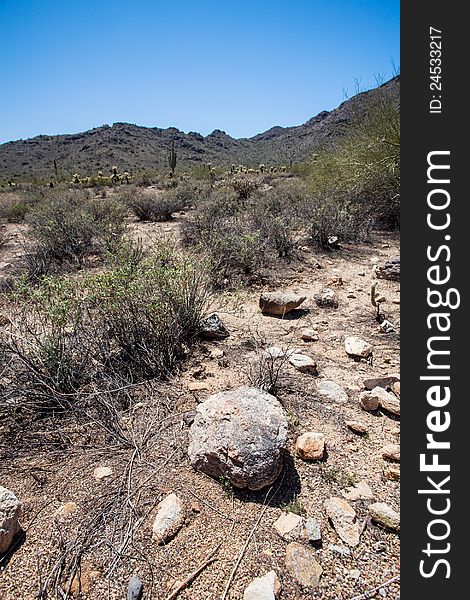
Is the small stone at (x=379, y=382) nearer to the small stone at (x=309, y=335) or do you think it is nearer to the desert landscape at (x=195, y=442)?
the desert landscape at (x=195, y=442)

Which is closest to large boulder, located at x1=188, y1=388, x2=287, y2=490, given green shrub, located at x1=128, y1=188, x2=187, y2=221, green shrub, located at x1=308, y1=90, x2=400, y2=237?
green shrub, located at x1=308, y1=90, x2=400, y2=237

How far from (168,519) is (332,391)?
135cm

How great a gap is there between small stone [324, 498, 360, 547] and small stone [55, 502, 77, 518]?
112 cm

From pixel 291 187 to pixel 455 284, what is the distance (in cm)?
944

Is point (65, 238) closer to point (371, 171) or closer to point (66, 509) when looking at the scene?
point (66, 509)

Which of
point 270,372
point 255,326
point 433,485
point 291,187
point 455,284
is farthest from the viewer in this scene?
point 291,187

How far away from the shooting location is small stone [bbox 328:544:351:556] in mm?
1447

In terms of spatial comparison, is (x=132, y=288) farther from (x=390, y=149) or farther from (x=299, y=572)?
(x=390, y=149)

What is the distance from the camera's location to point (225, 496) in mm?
1682

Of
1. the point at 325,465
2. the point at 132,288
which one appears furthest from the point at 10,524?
the point at 132,288

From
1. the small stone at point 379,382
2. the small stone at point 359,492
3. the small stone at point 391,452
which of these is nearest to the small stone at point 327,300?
the small stone at point 379,382

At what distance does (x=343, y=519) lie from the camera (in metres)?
1.57

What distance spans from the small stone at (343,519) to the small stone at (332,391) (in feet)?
2.66

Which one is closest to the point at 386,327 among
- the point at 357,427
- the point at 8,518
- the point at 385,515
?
the point at 357,427
